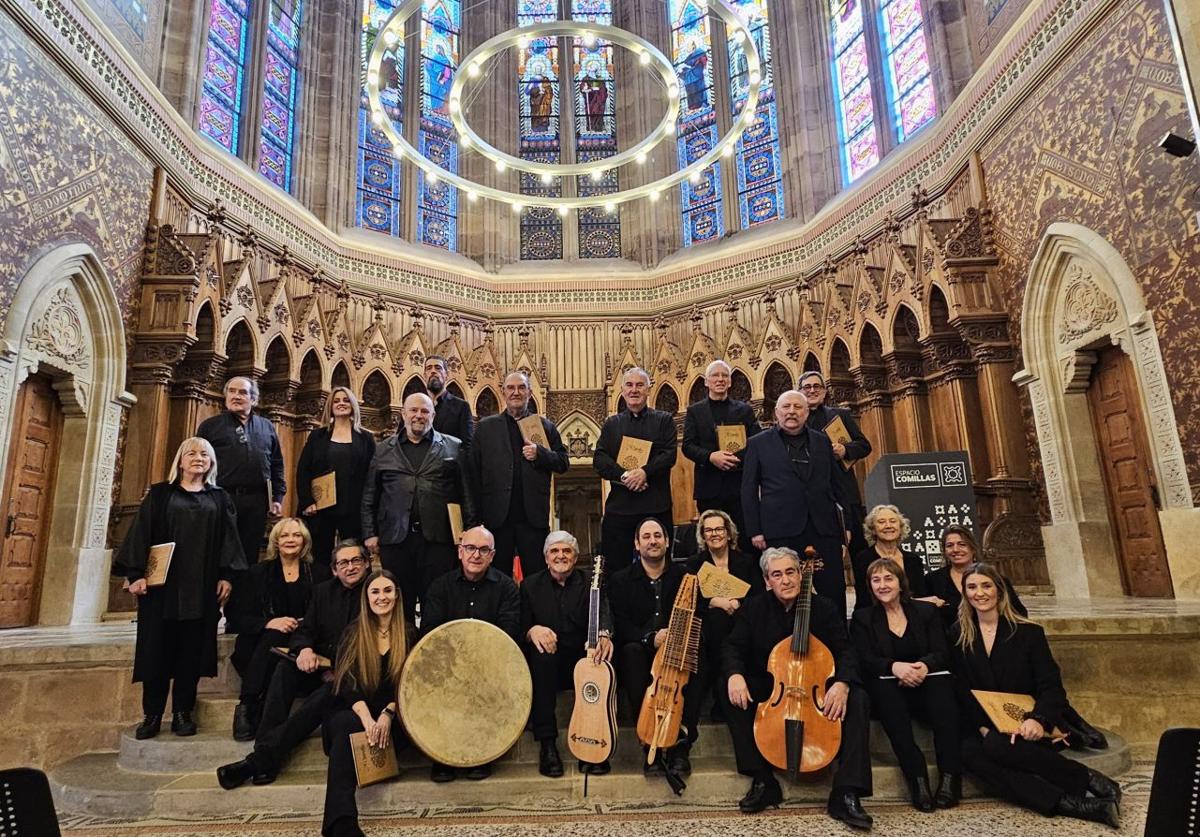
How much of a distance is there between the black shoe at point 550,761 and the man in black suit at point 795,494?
1528mm

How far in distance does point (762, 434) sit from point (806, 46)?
1041 centimetres

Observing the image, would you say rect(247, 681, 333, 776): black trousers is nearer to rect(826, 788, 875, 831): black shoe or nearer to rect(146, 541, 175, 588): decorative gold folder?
rect(146, 541, 175, 588): decorative gold folder

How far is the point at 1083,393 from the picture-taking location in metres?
7.01

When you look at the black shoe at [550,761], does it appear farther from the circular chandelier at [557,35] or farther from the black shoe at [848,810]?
the circular chandelier at [557,35]

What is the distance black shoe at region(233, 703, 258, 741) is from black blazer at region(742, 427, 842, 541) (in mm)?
2804

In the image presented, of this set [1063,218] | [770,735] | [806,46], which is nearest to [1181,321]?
[1063,218]

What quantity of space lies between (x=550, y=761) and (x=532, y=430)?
188cm

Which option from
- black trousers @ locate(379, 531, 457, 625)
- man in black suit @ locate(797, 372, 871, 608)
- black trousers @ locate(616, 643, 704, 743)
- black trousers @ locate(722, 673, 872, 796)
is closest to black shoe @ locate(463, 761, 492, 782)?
black trousers @ locate(616, 643, 704, 743)

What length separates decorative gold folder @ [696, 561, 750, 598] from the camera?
→ 3863 millimetres

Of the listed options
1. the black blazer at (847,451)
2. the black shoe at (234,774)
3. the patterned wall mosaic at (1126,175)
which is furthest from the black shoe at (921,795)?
the patterned wall mosaic at (1126,175)

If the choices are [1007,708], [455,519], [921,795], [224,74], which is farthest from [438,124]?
[921,795]

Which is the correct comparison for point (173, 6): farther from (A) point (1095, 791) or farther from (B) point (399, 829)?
(A) point (1095, 791)

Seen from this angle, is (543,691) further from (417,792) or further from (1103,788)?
(1103,788)

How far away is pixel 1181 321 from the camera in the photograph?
18.0ft
